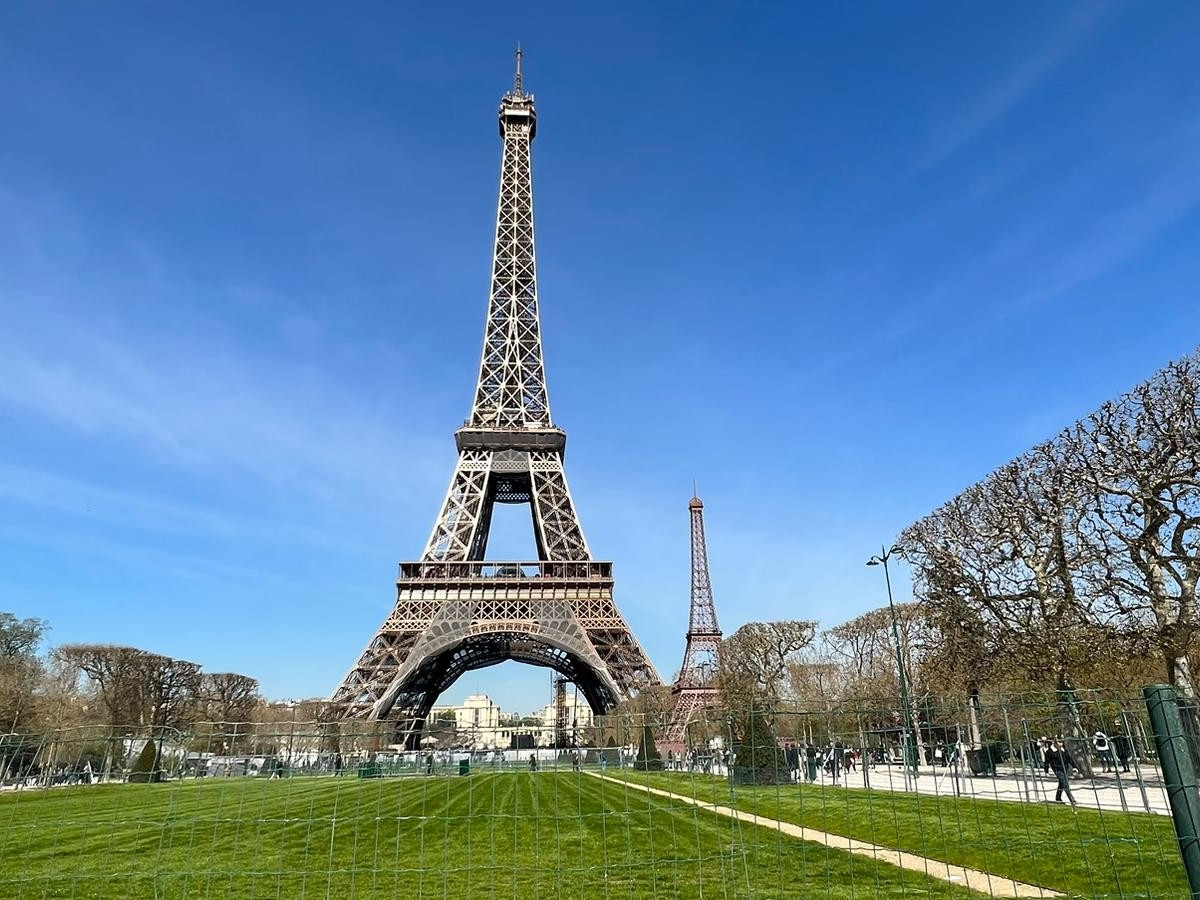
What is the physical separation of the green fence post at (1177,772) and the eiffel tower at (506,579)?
39.7m

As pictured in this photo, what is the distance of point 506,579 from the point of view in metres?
50.3

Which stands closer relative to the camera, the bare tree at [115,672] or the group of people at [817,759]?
the group of people at [817,759]

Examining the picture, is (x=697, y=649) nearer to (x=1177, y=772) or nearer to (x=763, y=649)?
(x=763, y=649)

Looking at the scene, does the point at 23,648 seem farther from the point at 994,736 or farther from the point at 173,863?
the point at 994,736

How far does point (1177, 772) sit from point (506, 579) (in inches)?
1800

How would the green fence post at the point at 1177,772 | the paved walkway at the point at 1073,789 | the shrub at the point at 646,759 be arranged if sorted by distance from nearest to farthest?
the green fence post at the point at 1177,772 < the shrub at the point at 646,759 < the paved walkway at the point at 1073,789

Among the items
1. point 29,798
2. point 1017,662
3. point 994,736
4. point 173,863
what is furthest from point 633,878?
point 994,736

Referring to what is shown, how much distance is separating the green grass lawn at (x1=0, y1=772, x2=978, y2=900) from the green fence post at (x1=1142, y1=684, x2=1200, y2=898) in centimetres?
309

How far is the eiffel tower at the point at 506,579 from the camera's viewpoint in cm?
4628

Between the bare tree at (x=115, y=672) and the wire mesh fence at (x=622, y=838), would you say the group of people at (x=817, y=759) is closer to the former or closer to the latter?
the wire mesh fence at (x=622, y=838)

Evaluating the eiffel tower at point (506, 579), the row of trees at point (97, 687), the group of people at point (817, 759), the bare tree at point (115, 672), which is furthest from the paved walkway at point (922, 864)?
the bare tree at point (115, 672)

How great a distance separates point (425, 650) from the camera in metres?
45.5

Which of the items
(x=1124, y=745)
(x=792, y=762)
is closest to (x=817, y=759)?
(x=1124, y=745)

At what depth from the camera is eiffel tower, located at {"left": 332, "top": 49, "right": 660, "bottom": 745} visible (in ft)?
152
